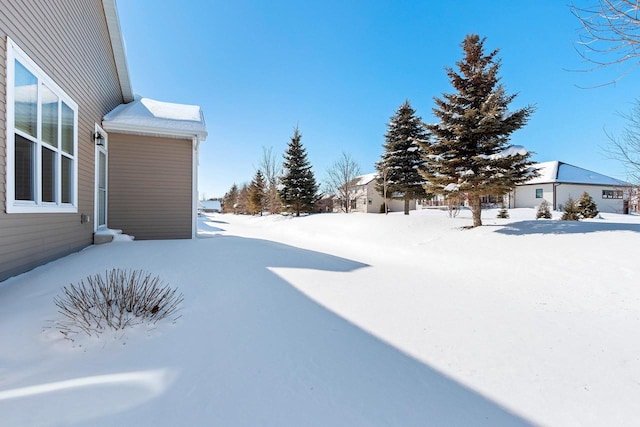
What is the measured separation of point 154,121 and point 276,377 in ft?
26.9

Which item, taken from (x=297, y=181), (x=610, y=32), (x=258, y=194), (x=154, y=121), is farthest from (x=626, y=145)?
(x=258, y=194)

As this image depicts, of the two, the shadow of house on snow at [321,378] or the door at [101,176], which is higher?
the door at [101,176]

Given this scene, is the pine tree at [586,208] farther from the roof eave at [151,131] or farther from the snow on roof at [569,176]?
the roof eave at [151,131]

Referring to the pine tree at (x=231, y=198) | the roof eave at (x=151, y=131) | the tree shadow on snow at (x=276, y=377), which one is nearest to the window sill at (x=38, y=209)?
the tree shadow on snow at (x=276, y=377)

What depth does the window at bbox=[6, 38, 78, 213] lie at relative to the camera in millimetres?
3674

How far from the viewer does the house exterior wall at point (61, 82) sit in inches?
141

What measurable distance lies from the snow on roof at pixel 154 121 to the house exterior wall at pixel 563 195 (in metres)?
30.1

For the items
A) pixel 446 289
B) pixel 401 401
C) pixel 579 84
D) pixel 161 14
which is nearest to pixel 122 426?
pixel 401 401

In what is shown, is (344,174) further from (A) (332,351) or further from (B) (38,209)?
(A) (332,351)

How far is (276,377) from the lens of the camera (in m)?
2.32

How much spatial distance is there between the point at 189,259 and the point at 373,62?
41.2 ft

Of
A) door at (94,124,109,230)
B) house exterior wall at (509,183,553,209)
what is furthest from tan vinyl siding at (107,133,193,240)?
house exterior wall at (509,183,553,209)

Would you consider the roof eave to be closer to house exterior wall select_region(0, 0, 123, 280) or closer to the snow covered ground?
house exterior wall select_region(0, 0, 123, 280)

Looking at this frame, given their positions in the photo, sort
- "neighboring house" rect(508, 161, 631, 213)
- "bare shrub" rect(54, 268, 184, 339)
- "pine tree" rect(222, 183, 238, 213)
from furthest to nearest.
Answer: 1. "pine tree" rect(222, 183, 238, 213)
2. "neighboring house" rect(508, 161, 631, 213)
3. "bare shrub" rect(54, 268, 184, 339)
